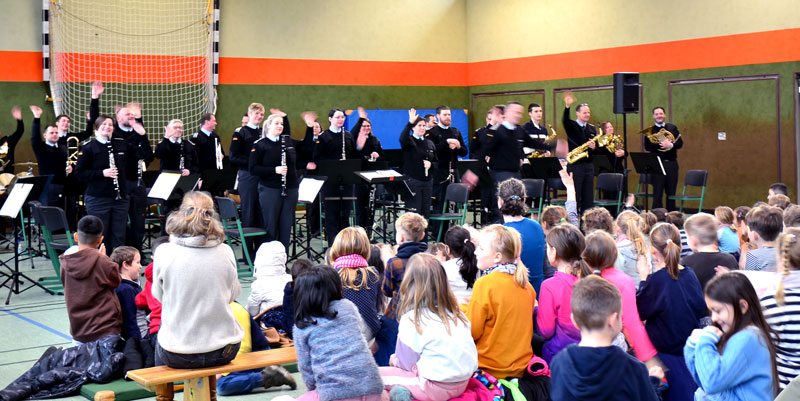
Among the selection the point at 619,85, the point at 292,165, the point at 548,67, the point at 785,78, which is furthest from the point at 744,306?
the point at 548,67

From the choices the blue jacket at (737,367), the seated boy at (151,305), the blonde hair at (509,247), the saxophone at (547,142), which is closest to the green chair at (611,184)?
the saxophone at (547,142)

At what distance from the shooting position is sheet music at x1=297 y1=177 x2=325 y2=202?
9.20 m

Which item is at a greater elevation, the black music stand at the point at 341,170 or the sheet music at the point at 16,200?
the black music stand at the point at 341,170

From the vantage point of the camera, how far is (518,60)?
Answer: 16688mm

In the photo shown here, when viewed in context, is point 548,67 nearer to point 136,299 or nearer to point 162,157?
point 162,157

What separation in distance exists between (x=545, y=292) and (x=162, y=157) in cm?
730

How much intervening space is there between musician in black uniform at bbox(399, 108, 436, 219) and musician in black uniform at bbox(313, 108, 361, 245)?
75 cm

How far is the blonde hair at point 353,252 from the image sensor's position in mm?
4840

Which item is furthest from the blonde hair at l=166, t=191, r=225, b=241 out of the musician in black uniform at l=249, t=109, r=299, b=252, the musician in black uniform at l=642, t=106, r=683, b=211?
the musician in black uniform at l=642, t=106, r=683, b=211

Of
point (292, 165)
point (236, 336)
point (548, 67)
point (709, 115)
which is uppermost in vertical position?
point (548, 67)

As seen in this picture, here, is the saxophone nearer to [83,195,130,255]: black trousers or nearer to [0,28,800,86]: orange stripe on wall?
[0,28,800,86]: orange stripe on wall

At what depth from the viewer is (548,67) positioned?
16.1 meters

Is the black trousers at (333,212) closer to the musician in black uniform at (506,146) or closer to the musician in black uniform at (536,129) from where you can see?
the musician in black uniform at (506,146)

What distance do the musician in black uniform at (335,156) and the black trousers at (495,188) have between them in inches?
74.3
